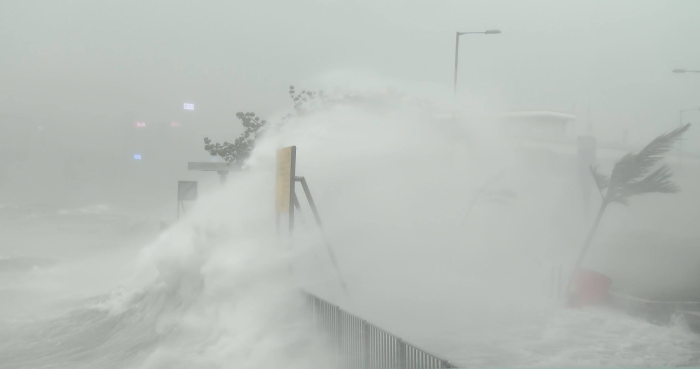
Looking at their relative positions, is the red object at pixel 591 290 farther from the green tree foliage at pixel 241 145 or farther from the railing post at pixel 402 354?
the green tree foliage at pixel 241 145

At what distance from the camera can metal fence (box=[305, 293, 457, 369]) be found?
639 centimetres

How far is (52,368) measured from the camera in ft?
37.9

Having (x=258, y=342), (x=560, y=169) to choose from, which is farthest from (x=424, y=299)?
(x=560, y=169)

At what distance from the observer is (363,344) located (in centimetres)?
762

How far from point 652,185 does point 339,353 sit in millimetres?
7926

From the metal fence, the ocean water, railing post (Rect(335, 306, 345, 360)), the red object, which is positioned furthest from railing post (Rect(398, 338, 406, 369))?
the red object

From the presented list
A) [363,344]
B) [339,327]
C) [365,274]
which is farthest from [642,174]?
[363,344]

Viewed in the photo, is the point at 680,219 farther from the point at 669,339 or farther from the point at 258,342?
the point at 258,342

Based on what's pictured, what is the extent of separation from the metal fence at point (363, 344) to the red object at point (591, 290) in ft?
20.2

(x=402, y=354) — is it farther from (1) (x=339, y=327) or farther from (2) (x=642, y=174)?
(2) (x=642, y=174)

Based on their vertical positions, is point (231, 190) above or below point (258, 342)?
above

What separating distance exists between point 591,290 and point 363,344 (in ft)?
23.6

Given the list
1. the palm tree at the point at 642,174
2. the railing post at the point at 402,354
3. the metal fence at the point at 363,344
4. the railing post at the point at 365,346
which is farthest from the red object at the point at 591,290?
the railing post at the point at 402,354

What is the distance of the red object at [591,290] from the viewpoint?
1312 centimetres
